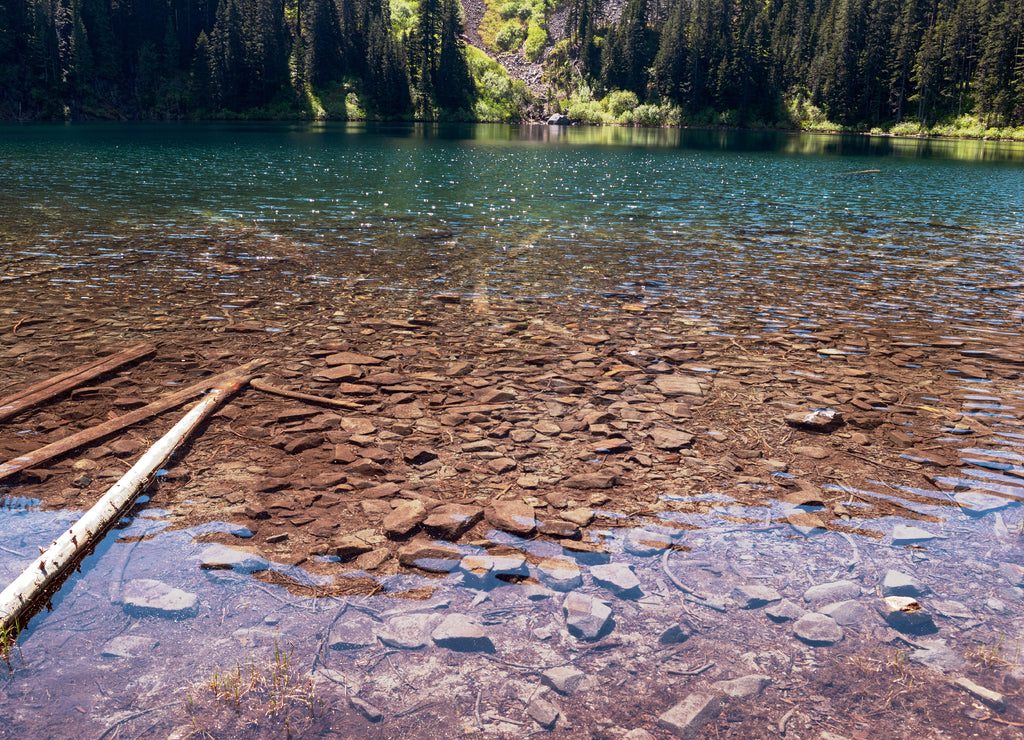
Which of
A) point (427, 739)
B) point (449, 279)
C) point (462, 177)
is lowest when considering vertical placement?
point (427, 739)

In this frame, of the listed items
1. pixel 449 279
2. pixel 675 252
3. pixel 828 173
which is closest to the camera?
pixel 449 279

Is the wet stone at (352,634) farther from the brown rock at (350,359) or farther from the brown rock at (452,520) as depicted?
the brown rock at (350,359)

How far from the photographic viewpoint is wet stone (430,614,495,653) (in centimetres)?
527

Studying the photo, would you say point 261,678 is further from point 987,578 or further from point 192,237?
point 192,237

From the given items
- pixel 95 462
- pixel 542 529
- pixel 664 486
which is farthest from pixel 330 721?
pixel 95 462

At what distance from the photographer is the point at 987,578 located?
6.13 m

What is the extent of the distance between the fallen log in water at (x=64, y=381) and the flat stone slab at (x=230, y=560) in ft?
16.7

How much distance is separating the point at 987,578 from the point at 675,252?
743 inches

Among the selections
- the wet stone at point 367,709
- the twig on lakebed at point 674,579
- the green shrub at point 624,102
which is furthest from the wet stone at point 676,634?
the green shrub at point 624,102

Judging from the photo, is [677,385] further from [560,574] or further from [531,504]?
[560,574]

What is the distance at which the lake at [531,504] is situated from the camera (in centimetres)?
480

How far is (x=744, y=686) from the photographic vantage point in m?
4.90

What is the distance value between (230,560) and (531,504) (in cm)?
322

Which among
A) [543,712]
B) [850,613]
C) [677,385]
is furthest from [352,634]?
[677,385]
